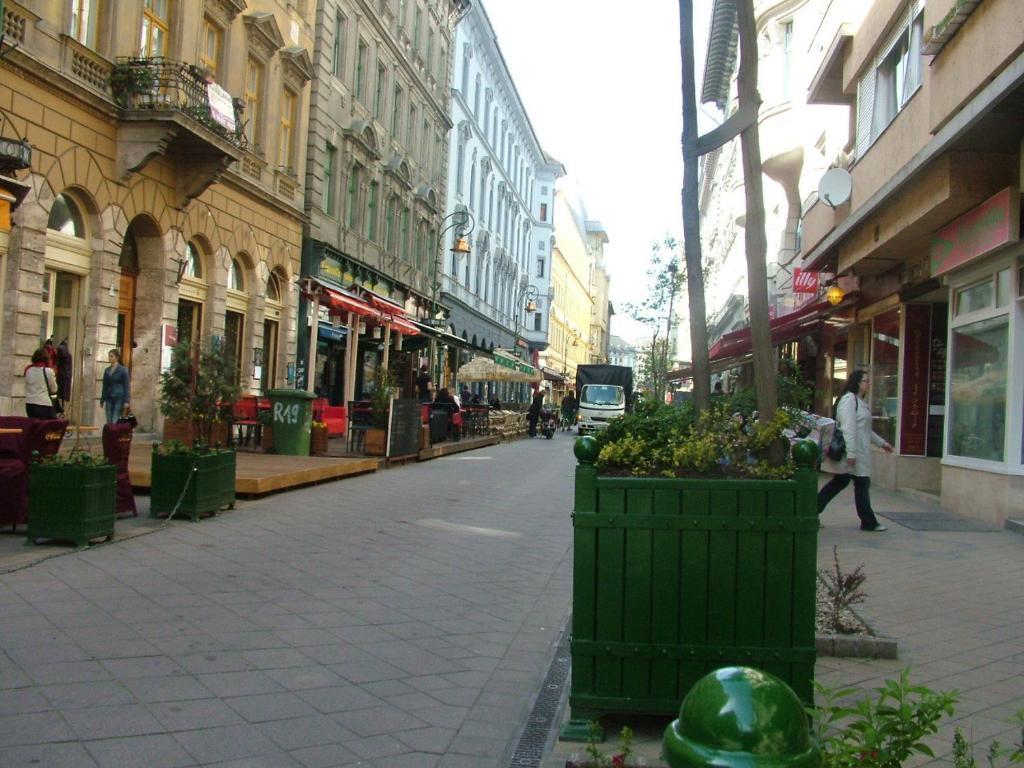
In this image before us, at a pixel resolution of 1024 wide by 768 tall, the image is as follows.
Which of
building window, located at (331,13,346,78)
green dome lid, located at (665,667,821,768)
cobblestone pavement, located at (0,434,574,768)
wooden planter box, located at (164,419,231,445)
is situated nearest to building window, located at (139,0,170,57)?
wooden planter box, located at (164,419,231,445)

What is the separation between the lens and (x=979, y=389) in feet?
39.0

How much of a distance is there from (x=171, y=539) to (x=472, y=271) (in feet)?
139

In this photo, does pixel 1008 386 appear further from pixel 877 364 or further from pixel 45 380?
pixel 45 380

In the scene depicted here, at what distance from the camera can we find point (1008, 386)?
35.4 ft

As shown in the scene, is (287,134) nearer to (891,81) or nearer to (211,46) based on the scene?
(211,46)

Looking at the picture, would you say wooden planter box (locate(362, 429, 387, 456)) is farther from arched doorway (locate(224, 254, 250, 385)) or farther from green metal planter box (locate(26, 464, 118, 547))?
green metal planter box (locate(26, 464, 118, 547))

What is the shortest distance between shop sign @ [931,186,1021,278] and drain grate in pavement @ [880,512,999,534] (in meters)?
3.00

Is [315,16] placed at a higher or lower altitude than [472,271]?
higher

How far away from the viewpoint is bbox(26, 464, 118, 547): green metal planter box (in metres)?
7.74

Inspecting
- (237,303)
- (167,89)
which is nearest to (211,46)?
(167,89)

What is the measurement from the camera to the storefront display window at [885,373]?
1589 centimetres

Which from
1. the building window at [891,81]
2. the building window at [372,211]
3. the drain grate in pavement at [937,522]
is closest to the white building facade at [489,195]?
the building window at [372,211]

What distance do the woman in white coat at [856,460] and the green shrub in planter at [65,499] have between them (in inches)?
272

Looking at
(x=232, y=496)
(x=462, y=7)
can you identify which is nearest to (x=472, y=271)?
(x=462, y=7)
